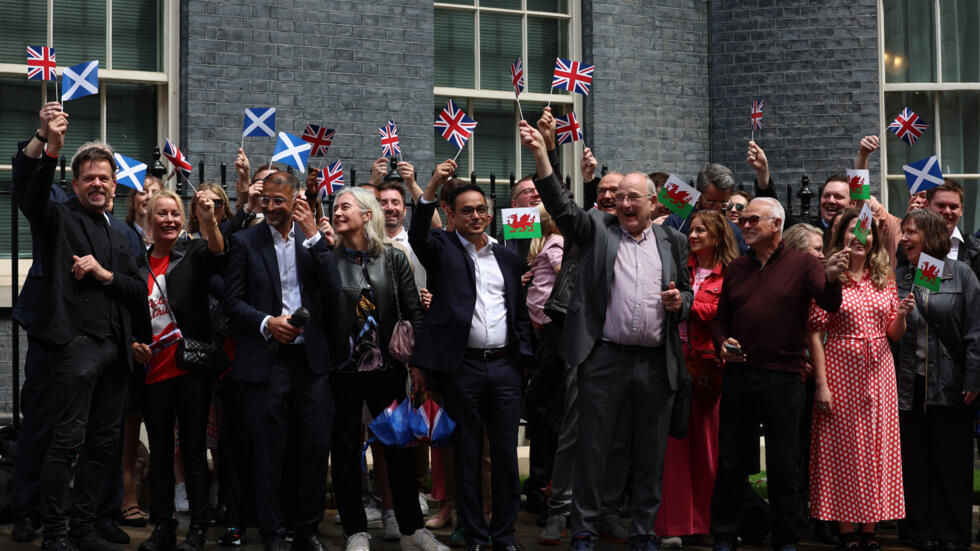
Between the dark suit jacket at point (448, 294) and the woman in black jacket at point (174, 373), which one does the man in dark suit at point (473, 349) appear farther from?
the woman in black jacket at point (174, 373)

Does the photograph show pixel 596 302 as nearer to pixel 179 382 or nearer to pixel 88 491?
pixel 179 382

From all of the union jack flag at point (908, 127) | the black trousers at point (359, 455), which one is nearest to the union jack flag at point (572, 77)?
the union jack flag at point (908, 127)

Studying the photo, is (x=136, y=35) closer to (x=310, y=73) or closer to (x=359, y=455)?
(x=310, y=73)

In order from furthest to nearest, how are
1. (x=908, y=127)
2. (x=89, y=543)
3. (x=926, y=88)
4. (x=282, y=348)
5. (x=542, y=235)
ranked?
(x=926, y=88), (x=908, y=127), (x=542, y=235), (x=282, y=348), (x=89, y=543)

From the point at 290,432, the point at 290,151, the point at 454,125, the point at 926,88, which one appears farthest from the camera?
the point at 926,88

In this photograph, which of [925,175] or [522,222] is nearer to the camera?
[522,222]

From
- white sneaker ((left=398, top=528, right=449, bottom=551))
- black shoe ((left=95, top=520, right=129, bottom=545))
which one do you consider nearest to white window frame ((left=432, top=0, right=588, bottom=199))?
white sneaker ((left=398, top=528, right=449, bottom=551))

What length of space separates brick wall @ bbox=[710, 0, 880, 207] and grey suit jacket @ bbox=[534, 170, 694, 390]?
5.32 metres

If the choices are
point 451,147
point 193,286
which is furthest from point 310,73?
point 193,286

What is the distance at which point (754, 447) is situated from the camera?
763cm

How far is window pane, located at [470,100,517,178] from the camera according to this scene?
1198cm

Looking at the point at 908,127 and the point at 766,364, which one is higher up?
the point at 908,127

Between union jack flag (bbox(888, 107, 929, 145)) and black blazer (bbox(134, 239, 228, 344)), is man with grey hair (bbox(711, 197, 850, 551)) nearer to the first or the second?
union jack flag (bbox(888, 107, 929, 145))

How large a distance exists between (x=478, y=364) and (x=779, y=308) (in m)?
1.78
